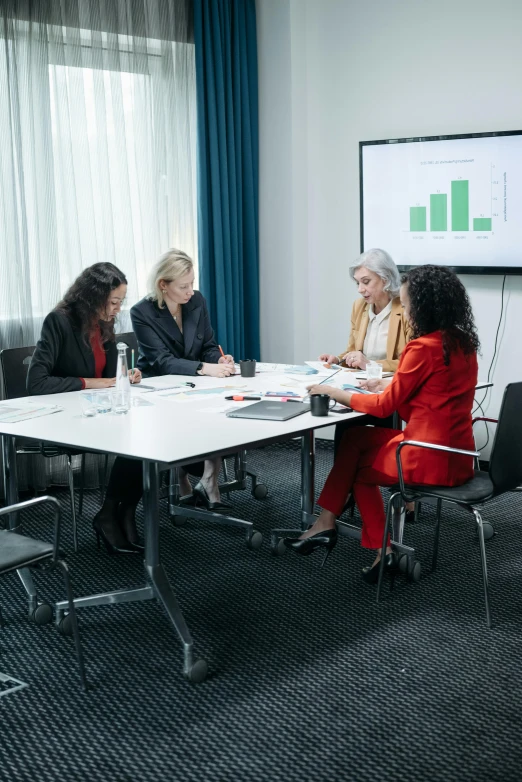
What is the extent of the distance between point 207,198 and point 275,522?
226cm

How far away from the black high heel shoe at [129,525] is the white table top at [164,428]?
505 mm

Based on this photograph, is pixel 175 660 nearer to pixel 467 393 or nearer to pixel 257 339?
pixel 467 393

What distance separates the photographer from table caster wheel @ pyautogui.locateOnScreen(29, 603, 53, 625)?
3.04m

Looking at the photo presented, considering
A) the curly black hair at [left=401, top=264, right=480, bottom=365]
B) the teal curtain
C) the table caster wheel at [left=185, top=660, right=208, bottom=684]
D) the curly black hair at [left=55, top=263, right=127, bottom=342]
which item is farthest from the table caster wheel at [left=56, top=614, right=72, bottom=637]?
the teal curtain

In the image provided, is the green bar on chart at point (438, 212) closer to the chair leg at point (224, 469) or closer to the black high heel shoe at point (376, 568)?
the chair leg at point (224, 469)

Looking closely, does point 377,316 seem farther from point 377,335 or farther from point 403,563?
point 403,563

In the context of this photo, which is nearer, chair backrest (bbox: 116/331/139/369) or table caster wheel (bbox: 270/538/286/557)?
table caster wheel (bbox: 270/538/286/557)

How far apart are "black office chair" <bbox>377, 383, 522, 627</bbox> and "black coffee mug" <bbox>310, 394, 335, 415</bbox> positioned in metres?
0.32

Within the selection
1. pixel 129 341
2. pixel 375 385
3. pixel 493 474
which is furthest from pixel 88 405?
pixel 493 474

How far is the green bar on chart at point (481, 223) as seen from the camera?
4.79 meters

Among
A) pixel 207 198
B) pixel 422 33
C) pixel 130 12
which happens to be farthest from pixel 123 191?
pixel 422 33

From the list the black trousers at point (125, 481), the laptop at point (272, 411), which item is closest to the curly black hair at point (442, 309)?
the laptop at point (272, 411)

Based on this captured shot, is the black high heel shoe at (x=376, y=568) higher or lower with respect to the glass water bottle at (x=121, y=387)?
lower

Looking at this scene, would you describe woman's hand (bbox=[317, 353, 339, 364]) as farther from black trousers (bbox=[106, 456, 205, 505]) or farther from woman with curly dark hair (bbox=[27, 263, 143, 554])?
black trousers (bbox=[106, 456, 205, 505])
